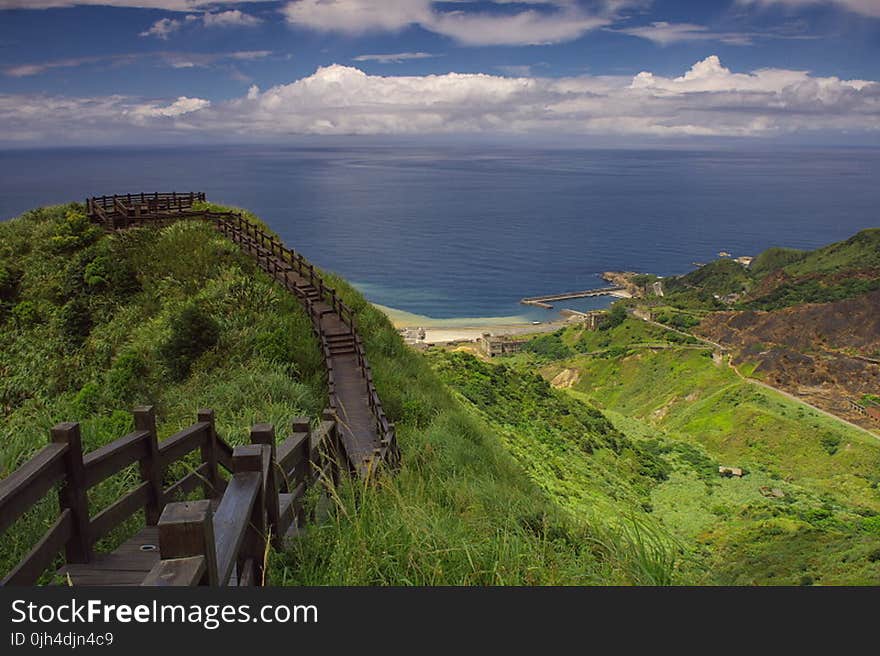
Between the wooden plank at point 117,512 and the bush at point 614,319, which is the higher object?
the wooden plank at point 117,512

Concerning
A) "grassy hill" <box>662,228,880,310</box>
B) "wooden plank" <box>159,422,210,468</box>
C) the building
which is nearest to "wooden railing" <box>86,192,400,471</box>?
"wooden plank" <box>159,422,210,468</box>

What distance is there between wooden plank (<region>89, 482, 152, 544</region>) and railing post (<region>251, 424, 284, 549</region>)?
1.32 meters

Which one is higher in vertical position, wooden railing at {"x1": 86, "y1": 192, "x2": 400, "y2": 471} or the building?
wooden railing at {"x1": 86, "y1": 192, "x2": 400, "y2": 471}

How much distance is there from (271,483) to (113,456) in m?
1.21

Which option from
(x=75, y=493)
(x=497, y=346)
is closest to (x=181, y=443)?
(x=75, y=493)

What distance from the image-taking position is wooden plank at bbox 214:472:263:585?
9.05 ft

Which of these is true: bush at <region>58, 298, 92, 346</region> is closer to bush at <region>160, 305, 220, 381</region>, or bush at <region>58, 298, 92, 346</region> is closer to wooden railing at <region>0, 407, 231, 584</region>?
bush at <region>160, 305, 220, 381</region>

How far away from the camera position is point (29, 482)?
3.42m

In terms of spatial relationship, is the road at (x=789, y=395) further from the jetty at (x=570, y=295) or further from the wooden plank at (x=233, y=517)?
the wooden plank at (x=233, y=517)

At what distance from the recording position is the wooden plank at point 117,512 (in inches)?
180

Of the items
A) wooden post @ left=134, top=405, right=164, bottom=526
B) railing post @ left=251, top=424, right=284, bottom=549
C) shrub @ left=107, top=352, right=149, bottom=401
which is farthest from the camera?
shrub @ left=107, top=352, right=149, bottom=401

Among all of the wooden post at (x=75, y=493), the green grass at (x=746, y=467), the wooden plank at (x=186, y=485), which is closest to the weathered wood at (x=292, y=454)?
the wooden plank at (x=186, y=485)

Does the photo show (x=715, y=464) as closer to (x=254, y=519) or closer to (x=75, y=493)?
(x=254, y=519)

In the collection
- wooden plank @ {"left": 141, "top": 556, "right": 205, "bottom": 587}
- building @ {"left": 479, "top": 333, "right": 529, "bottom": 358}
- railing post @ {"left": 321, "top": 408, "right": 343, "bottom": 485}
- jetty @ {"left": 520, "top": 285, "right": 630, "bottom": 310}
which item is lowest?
building @ {"left": 479, "top": 333, "right": 529, "bottom": 358}
